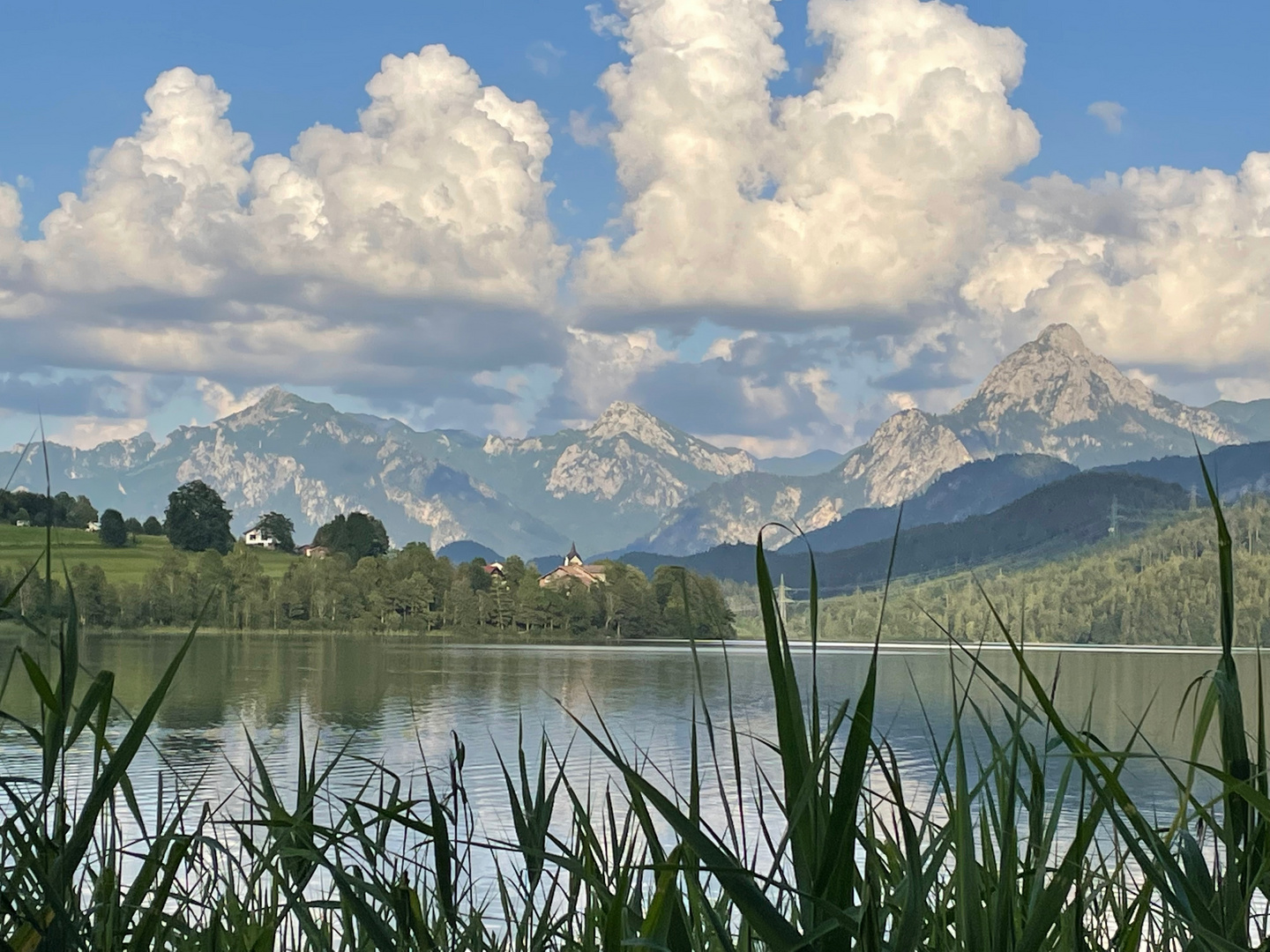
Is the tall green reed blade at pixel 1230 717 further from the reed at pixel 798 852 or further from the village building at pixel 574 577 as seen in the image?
the village building at pixel 574 577

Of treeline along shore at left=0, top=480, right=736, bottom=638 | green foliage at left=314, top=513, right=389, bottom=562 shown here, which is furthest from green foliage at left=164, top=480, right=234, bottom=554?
green foliage at left=314, top=513, right=389, bottom=562

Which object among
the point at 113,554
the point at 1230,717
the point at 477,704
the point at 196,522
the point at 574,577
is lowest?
the point at 477,704

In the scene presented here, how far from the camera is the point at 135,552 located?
149 metres

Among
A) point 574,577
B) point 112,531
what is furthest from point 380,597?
point 574,577

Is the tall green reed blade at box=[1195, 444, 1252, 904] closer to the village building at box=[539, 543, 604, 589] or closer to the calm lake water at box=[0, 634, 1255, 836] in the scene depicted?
the calm lake water at box=[0, 634, 1255, 836]

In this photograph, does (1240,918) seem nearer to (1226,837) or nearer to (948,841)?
(1226,837)

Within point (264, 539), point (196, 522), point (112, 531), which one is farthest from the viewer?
point (264, 539)

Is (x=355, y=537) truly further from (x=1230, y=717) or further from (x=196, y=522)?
(x=1230, y=717)

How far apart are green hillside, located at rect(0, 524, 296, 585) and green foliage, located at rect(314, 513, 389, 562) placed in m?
13.4

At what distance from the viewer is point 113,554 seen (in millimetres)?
145625

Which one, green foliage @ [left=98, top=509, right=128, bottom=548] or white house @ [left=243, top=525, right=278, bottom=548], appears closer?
green foliage @ [left=98, top=509, right=128, bottom=548]

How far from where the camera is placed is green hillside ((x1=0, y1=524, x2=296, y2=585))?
131 meters

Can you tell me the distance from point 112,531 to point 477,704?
375 ft

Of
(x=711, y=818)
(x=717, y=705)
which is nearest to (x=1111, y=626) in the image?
(x=717, y=705)
